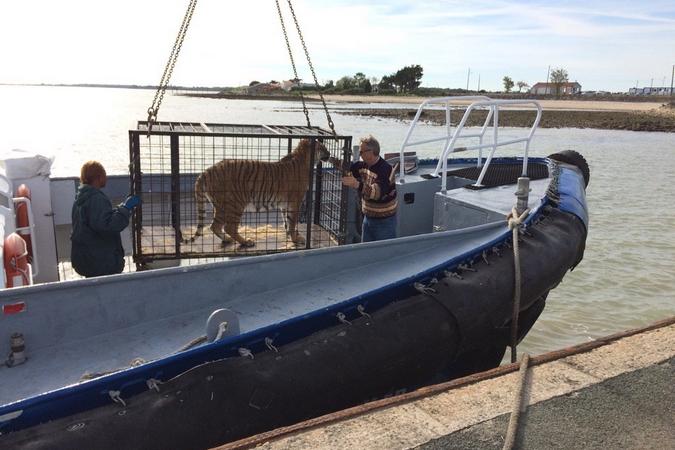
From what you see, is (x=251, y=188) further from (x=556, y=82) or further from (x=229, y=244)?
(x=556, y=82)

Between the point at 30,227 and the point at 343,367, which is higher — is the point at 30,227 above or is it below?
above

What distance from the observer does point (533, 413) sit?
270 cm

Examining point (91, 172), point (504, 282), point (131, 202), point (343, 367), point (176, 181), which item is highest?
point (91, 172)

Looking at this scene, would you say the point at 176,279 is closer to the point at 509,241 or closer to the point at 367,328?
the point at 367,328

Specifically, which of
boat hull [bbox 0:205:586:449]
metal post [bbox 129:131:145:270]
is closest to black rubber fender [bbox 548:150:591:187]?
boat hull [bbox 0:205:586:449]

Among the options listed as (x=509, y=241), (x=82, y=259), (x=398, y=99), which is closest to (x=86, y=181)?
(x=82, y=259)

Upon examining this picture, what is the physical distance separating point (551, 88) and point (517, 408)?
132 metres

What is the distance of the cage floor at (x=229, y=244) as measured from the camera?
5.04 m

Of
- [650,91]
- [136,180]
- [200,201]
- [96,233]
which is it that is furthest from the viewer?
[650,91]

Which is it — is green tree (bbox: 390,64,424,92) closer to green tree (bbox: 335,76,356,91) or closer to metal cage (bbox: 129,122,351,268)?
green tree (bbox: 335,76,356,91)

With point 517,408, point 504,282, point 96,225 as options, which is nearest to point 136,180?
point 96,225

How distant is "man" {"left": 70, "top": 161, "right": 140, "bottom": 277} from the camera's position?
4094 millimetres

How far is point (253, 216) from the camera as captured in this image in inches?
250

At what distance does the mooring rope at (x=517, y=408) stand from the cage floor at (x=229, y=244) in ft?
9.21
